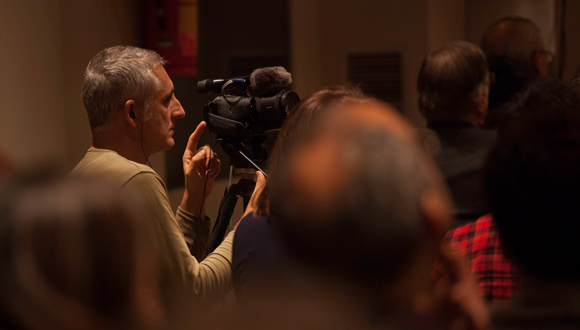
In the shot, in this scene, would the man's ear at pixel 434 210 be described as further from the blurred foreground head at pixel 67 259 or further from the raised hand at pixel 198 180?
the raised hand at pixel 198 180

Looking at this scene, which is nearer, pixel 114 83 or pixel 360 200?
pixel 360 200

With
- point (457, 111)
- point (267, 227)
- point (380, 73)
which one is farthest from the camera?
point (380, 73)

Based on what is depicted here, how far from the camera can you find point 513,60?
2.41m

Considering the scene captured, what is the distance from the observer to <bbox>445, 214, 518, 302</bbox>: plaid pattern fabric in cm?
105

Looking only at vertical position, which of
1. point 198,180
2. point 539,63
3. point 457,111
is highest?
point 539,63

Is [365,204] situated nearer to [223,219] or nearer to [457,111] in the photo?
[223,219]

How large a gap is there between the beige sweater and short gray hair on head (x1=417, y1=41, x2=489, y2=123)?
33.9 inches

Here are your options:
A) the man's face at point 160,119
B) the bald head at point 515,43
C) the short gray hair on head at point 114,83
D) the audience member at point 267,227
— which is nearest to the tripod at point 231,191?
the man's face at point 160,119

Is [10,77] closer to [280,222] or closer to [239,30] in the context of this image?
[239,30]

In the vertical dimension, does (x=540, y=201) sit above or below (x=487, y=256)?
above

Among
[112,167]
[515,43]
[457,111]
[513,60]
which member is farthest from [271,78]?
[515,43]

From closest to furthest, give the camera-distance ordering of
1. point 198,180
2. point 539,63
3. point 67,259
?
point 67,259 < point 198,180 < point 539,63

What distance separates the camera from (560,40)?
3.35 meters

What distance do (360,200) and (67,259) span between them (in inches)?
9.5
